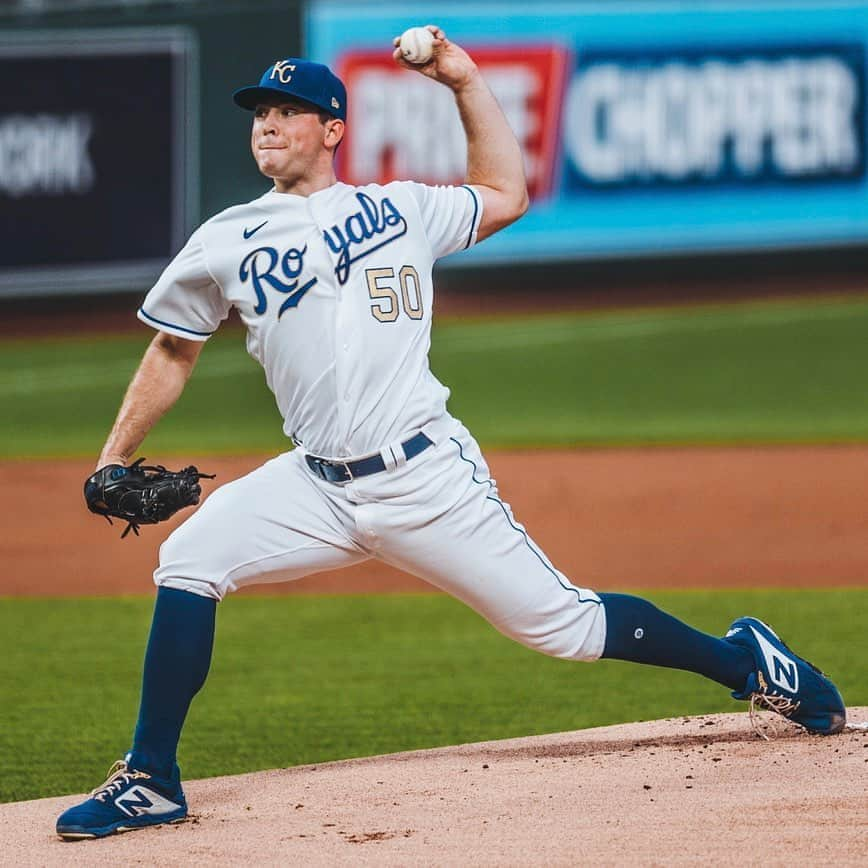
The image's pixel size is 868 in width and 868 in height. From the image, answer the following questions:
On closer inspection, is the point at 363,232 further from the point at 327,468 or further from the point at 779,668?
the point at 779,668

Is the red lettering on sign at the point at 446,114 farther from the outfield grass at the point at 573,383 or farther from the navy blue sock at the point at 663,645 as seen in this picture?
the navy blue sock at the point at 663,645

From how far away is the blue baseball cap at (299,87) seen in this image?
13.1ft

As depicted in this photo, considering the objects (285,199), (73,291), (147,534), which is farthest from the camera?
(73,291)

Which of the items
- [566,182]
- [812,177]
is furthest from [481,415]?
[812,177]

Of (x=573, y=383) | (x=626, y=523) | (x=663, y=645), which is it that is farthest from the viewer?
(x=573, y=383)

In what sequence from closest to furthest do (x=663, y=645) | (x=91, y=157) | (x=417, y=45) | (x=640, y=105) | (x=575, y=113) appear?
(x=417, y=45) → (x=663, y=645) → (x=91, y=157) → (x=640, y=105) → (x=575, y=113)

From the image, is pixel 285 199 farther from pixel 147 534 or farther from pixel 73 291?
pixel 73 291

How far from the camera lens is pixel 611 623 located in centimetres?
418

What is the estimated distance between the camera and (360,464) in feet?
13.1

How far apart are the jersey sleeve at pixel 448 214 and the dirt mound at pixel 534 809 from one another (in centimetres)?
134

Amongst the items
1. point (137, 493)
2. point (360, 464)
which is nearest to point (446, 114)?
point (360, 464)

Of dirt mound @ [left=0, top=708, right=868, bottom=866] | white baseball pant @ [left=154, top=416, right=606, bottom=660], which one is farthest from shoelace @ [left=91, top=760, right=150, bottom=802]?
white baseball pant @ [left=154, top=416, right=606, bottom=660]

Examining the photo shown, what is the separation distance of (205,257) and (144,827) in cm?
133

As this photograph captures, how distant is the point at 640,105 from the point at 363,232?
13.0 metres
